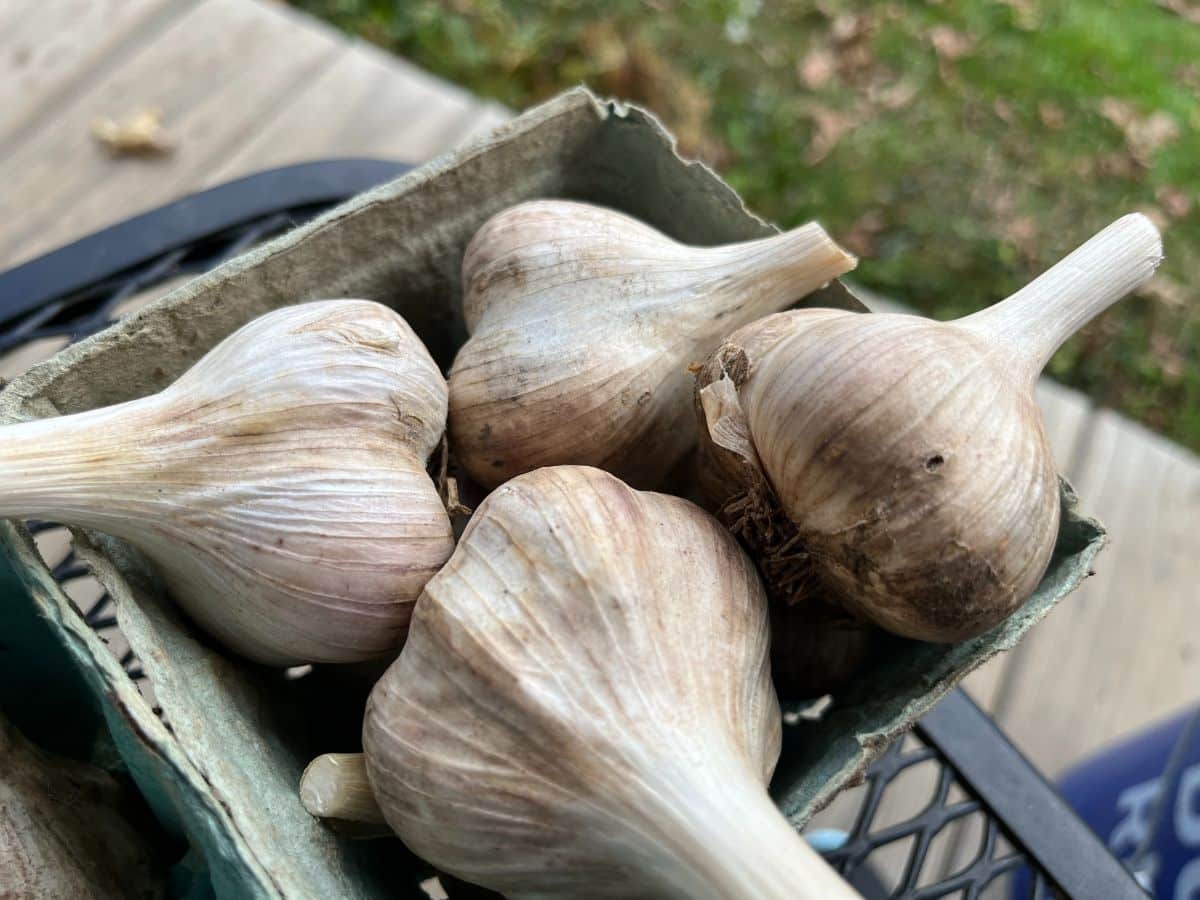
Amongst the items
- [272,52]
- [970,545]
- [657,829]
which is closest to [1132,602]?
[970,545]

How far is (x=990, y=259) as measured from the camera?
1.44m

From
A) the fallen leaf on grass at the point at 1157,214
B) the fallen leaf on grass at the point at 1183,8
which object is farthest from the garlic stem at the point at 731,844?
the fallen leaf on grass at the point at 1183,8

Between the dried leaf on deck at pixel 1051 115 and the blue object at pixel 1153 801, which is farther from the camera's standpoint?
the dried leaf on deck at pixel 1051 115

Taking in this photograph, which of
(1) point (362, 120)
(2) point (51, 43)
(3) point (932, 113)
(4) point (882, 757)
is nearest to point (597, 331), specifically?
(4) point (882, 757)

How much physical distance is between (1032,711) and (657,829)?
76 cm

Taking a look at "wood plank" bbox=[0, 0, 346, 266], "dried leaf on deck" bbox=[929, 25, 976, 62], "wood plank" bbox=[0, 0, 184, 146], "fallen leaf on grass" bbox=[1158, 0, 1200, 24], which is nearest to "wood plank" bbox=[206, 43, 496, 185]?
"wood plank" bbox=[0, 0, 346, 266]

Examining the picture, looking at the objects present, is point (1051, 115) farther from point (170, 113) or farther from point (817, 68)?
point (170, 113)

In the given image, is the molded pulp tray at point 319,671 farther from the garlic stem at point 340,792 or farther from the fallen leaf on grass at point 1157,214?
the fallen leaf on grass at point 1157,214

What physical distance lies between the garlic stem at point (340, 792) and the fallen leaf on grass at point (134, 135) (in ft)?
2.82

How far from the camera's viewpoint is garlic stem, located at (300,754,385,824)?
0.48 m

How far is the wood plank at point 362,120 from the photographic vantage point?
1.13 meters

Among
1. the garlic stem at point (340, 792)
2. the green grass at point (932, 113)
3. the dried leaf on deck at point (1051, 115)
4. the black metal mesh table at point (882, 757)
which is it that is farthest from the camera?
the dried leaf on deck at point (1051, 115)

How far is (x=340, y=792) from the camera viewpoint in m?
0.48

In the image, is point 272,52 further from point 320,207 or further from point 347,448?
point 347,448
